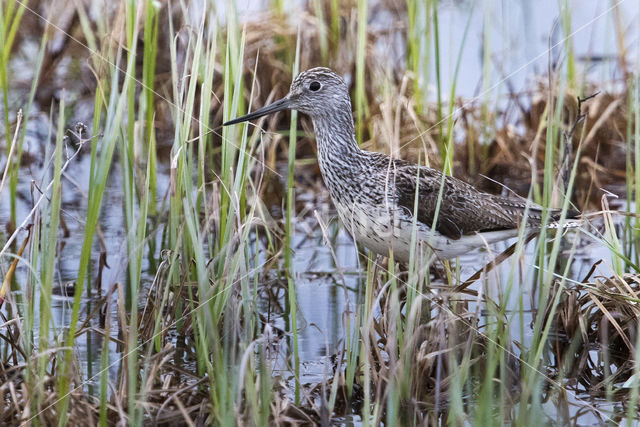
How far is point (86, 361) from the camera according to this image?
502 cm

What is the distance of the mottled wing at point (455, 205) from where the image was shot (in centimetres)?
531

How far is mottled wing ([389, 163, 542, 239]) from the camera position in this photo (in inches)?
209

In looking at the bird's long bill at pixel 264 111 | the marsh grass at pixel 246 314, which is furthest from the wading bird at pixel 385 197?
the marsh grass at pixel 246 314

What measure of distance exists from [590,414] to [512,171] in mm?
3712

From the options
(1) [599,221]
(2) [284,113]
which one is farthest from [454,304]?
(2) [284,113]

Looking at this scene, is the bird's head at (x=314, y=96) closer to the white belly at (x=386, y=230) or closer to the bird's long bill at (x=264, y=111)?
the bird's long bill at (x=264, y=111)

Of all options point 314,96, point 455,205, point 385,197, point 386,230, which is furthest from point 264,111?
point 455,205

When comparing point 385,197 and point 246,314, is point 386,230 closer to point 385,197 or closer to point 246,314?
point 385,197

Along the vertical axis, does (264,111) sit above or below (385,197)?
above

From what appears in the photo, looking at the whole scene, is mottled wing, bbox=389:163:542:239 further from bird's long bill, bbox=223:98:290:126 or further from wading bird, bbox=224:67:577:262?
bird's long bill, bbox=223:98:290:126

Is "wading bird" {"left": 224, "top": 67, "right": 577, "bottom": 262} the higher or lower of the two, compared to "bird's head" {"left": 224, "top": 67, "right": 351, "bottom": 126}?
lower

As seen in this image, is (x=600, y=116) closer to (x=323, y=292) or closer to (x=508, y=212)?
(x=508, y=212)

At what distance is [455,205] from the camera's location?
554 cm

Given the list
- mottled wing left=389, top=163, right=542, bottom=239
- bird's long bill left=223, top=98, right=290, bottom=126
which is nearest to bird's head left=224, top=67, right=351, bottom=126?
bird's long bill left=223, top=98, right=290, bottom=126
